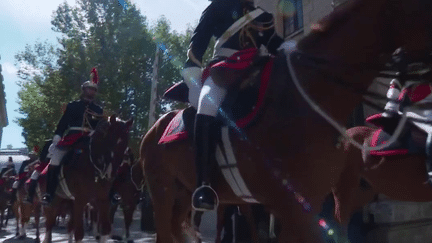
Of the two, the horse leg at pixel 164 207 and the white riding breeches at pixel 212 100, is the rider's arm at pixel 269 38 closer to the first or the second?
the white riding breeches at pixel 212 100

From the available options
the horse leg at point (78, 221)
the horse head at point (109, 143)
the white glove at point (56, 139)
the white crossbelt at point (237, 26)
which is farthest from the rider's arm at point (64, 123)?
the white crossbelt at point (237, 26)

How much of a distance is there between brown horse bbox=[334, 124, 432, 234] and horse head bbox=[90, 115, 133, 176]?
4.93m

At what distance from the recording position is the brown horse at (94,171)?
9547 millimetres

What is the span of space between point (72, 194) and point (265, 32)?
6.83 m

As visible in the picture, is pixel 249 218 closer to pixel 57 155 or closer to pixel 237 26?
pixel 237 26

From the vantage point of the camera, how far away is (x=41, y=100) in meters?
34.8

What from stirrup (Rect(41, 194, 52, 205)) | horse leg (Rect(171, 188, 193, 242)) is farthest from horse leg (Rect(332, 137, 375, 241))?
stirrup (Rect(41, 194, 52, 205))

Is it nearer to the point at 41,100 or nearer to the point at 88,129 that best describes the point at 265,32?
the point at 88,129

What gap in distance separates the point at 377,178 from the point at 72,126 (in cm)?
645

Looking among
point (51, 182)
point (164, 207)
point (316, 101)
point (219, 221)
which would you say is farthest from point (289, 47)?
point (51, 182)

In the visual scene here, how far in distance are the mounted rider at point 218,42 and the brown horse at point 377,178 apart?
234cm

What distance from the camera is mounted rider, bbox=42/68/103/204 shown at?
31.9ft

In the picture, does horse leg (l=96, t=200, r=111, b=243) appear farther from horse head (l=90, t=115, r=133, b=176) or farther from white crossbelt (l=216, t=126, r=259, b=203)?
white crossbelt (l=216, t=126, r=259, b=203)

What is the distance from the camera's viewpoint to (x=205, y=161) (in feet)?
12.5
